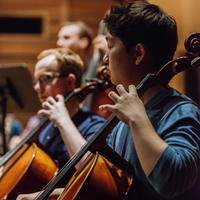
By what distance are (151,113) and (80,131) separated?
2.49ft

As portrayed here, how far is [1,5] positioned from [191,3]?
2.90 m

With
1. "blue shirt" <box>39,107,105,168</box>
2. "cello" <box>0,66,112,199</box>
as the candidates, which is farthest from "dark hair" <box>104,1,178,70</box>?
"blue shirt" <box>39,107,105,168</box>

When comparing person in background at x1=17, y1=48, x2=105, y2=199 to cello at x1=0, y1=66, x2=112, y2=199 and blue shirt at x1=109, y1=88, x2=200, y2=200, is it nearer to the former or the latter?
cello at x1=0, y1=66, x2=112, y2=199

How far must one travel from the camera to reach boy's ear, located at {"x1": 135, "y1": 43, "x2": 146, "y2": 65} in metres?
1.10

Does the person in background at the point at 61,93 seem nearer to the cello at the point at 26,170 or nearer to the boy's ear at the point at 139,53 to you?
the cello at the point at 26,170

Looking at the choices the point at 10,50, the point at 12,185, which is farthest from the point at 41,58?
the point at 10,50

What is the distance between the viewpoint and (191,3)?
163 inches

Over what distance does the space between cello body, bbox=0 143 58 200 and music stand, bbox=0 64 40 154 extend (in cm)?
69

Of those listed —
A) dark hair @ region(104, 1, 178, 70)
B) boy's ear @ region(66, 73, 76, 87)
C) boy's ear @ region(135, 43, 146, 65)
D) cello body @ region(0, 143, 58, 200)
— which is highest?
dark hair @ region(104, 1, 178, 70)

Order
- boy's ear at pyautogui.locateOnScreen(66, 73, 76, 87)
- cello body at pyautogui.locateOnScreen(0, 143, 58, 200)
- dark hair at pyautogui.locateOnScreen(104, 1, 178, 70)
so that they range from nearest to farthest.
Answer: dark hair at pyautogui.locateOnScreen(104, 1, 178, 70), cello body at pyautogui.locateOnScreen(0, 143, 58, 200), boy's ear at pyautogui.locateOnScreen(66, 73, 76, 87)

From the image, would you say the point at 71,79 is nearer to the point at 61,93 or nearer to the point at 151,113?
the point at 61,93

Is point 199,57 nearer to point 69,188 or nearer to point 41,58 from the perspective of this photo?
point 69,188

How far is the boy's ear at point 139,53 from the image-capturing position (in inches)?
43.4

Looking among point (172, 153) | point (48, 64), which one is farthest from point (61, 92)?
point (172, 153)
